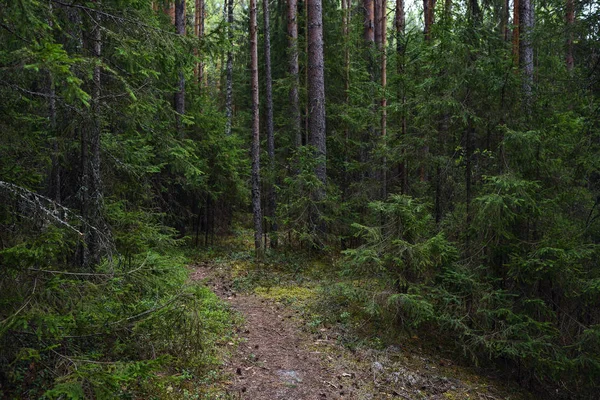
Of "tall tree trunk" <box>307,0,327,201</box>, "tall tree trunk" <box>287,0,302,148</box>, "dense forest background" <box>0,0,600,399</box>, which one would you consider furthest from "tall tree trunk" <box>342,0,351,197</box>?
"dense forest background" <box>0,0,600,399</box>

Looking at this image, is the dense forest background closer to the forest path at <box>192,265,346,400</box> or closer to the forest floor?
the forest floor

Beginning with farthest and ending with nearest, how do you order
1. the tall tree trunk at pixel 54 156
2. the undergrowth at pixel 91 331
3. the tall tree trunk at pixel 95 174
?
the tall tree trunk at pixel 54 156
the tall tree trunk at pixel 95 174
the undergrowth at pixel 91 331

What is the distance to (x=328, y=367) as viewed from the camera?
595 centimetres

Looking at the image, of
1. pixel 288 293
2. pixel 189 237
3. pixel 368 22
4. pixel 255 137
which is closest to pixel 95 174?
pixel 189 237

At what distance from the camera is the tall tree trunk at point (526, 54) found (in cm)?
728

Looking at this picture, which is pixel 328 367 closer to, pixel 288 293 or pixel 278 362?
pixel 278 362

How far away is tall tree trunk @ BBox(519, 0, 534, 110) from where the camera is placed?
728cm

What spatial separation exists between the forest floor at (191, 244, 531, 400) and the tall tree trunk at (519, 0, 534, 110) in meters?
4.96

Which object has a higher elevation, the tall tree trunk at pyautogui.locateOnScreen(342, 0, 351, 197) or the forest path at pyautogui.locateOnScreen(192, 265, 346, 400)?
the tall tree trunk at pyautogui.locateOnScreen(342, 0, 351, 197)

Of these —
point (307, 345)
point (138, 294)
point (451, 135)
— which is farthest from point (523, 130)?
point (138, 294)

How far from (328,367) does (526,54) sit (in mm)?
8418

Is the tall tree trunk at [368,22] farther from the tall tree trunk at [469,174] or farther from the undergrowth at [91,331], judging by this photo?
the undergrowth at [91,331]

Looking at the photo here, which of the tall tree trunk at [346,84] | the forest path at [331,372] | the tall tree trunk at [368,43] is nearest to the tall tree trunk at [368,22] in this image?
the tall tree trunk at [368,43]

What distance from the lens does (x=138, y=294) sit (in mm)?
4414
